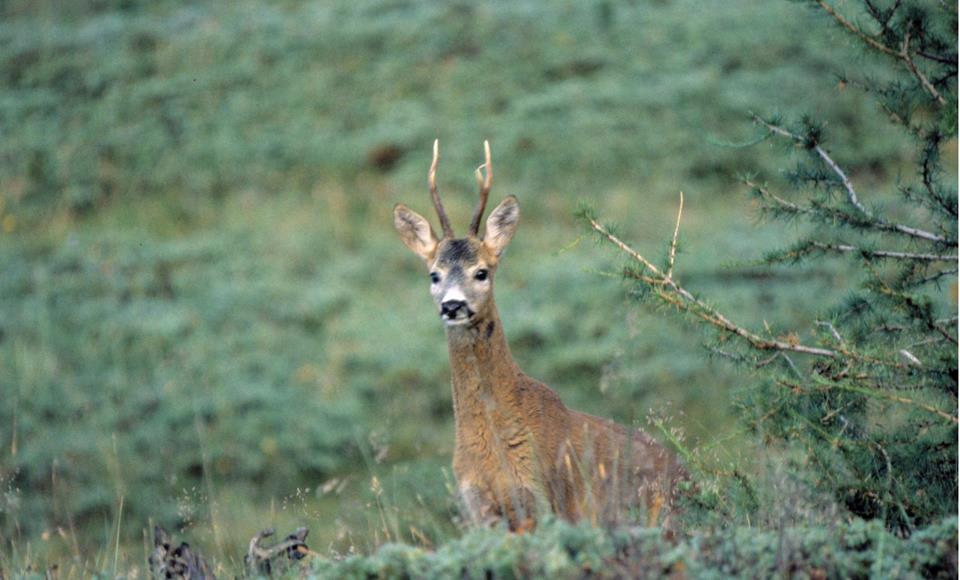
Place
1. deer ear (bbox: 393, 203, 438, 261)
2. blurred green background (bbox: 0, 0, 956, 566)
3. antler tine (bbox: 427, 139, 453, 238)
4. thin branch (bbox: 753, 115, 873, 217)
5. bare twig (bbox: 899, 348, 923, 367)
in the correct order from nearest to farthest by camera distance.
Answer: bare twig (bbox: 899, 348, 923, 367) → thin branch (bbox: 753, 115, 873, 217) → antler tine (bbox: 427, 139, 453, 238) → deer ear (bbox: 393, 203, 438, 261) → blurred green background (bbox: 0, 0, 956, 566)

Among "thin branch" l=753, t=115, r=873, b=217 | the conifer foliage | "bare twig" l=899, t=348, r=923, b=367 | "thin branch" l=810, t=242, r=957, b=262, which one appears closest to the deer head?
the conifer foliage

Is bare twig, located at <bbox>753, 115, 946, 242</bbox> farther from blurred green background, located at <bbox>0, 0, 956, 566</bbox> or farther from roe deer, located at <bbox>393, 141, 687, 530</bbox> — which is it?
blurred green background, located at <bbox>0, 0, 956, 566</bbox>

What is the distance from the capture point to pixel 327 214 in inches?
691

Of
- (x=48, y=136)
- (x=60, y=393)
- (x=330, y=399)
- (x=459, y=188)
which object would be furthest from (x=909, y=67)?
(x=48, y=136)

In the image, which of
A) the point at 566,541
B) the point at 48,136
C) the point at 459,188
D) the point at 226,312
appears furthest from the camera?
the point at 48,136

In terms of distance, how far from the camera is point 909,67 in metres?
5.20

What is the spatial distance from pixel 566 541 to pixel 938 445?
6.65ft

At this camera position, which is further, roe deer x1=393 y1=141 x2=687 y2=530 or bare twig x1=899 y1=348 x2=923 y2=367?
roe deer x1=393 y1=141 x2=687 y2=530

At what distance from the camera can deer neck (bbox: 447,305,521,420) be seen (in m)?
6.44

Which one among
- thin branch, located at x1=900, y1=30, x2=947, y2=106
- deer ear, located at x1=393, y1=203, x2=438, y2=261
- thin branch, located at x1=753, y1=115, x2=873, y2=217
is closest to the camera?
thin branch, located at x1=900, y1=30, x2=947, y2=106

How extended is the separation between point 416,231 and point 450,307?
3.34 feet

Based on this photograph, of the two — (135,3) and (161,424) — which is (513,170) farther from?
(135,3)

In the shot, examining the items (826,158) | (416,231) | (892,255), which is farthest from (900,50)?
(416,231)

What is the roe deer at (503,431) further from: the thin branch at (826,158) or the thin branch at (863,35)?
the thin branch at (863,35)
